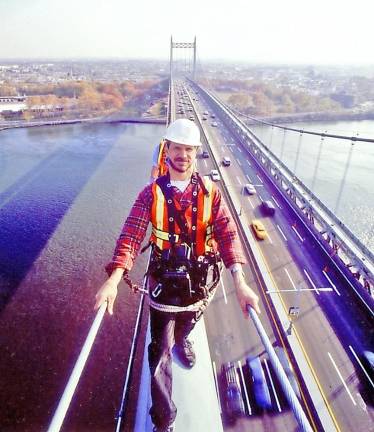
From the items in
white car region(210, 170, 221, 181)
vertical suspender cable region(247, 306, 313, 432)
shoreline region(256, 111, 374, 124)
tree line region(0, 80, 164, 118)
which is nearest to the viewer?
vertical suspender cable region(247, 306, 313, 432)

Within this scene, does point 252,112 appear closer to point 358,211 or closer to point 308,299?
point 358,211

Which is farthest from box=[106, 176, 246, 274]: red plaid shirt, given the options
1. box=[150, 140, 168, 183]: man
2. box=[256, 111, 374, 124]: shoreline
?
box=[256, 111, 374, 124]: shoreline

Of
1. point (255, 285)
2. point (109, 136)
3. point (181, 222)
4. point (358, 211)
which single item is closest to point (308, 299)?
point (255, 285)

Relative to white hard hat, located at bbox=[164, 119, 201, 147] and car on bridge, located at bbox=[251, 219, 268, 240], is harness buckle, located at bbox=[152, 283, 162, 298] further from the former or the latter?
car on bridge, located at bbox=[251, 219, 268, 240]

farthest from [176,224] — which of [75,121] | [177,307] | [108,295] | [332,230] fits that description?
[75,121]

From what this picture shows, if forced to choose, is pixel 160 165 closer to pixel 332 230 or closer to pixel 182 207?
pixel 182 207

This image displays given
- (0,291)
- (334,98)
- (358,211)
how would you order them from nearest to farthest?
(0,291) → (358,211) → (334,98)
